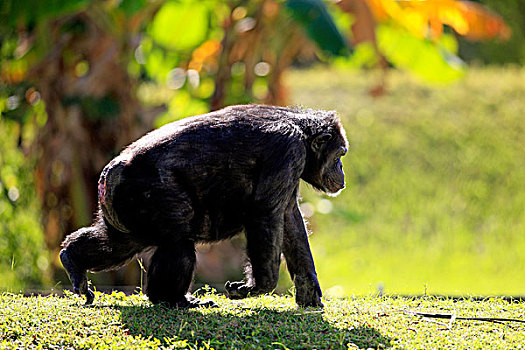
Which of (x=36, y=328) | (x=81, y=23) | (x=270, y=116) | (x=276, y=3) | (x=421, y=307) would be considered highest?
(x=276, y=3)

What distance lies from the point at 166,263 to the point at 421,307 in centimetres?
201

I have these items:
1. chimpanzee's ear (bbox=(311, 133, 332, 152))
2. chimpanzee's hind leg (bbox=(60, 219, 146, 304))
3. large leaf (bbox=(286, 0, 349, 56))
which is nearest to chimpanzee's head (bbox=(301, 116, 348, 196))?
chimpanzee's ear (bbox=(311, 133, 332, 152))

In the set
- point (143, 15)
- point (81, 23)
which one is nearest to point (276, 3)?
point (143, 15)

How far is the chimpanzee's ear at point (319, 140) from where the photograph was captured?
5.50 metres

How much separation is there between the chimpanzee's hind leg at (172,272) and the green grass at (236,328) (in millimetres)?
112

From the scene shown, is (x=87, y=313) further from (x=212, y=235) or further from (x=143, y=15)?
(x=143, y=15)


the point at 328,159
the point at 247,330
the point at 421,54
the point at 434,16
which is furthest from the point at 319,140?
the point at 421,54

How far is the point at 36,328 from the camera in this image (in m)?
4.66

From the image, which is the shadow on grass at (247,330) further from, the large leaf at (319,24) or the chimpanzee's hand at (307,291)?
the large leaf at (319,24)

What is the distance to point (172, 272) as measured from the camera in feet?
16.6

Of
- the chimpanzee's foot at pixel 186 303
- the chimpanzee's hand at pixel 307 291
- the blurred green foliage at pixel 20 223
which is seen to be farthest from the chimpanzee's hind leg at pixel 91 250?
the blurred green foliage at pixel 20 223

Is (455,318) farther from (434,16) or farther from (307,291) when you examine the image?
(434,16)

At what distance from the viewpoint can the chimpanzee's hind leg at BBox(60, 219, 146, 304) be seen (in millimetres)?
5375

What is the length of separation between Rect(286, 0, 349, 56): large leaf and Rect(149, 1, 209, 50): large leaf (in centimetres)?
267
